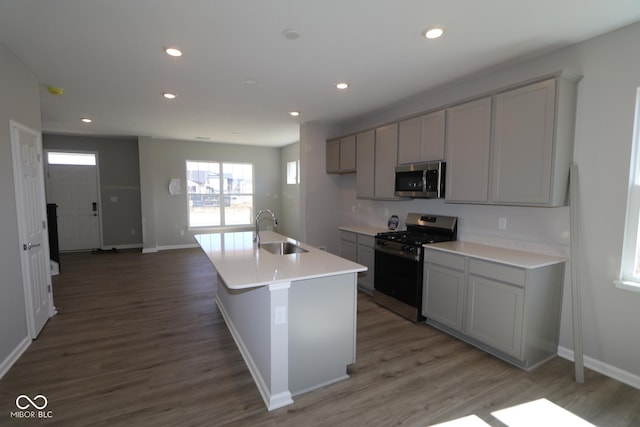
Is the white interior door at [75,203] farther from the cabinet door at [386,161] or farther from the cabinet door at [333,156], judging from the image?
the cabinet door at [386,161]

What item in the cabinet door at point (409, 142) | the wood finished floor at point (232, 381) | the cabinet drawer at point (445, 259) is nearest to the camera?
the wood finished floor at point (232, 381)

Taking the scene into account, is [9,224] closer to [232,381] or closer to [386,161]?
[232,381]

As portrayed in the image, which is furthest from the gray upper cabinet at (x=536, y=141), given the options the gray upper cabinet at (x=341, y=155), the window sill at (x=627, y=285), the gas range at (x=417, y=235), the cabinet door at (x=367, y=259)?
the gray upper cabinet at (x=341, y=155)

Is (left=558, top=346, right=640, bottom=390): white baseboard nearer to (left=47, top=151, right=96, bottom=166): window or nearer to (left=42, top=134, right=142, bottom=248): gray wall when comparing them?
(left=42, top=134, right=142, bottom=248): gray wall

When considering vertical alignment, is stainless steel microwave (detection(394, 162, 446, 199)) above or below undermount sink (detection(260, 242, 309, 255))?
above

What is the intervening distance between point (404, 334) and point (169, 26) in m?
3.35

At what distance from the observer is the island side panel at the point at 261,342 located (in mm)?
2035

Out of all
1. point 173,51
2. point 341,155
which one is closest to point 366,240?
point 341,155

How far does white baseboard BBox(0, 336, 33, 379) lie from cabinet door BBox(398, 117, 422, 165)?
13.9ft

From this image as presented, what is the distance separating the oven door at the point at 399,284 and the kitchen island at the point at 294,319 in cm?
117

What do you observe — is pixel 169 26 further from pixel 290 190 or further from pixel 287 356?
pixel 290 190

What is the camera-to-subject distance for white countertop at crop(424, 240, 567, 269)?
7.98 feet

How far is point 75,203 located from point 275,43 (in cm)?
679

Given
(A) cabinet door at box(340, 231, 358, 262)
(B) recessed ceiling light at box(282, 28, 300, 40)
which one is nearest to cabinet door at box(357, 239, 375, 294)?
(A) cabinet door at box(340, 231, 358, 262)
